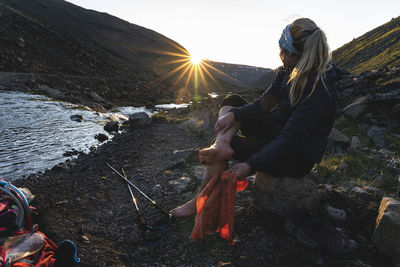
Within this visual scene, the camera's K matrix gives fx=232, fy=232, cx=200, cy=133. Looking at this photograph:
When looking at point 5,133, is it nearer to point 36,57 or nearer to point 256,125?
point 256,125

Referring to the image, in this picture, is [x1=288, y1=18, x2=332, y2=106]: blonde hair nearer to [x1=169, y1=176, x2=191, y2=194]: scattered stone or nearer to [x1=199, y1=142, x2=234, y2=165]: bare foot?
[x1=199, y1=142, x2=234, y2=165]: bare foot

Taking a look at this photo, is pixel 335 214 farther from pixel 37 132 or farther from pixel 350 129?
pixel 37 132

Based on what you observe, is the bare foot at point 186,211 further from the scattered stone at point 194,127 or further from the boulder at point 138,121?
the boulder at point 138,121

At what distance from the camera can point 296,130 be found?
2.31 m

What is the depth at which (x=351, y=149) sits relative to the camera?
646 cm

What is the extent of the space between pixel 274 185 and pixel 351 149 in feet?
15.7

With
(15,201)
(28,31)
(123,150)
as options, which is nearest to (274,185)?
(15,201)

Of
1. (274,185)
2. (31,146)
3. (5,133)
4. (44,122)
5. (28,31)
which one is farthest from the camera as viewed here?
(28,31)

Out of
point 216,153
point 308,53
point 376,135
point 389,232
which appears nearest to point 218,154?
point 216,153

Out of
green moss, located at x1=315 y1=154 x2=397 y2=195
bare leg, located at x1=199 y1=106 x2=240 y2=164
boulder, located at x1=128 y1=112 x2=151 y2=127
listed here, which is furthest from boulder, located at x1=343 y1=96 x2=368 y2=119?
boulder, located at x1=128 y1=112 x2=151 y2=127

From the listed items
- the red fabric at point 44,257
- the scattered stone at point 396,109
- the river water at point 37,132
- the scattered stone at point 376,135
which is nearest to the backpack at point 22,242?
the red fabric at point 44,257

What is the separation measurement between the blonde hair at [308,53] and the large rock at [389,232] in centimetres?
145

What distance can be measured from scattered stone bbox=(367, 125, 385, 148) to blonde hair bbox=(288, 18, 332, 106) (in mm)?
6498

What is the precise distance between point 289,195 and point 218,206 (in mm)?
1012
